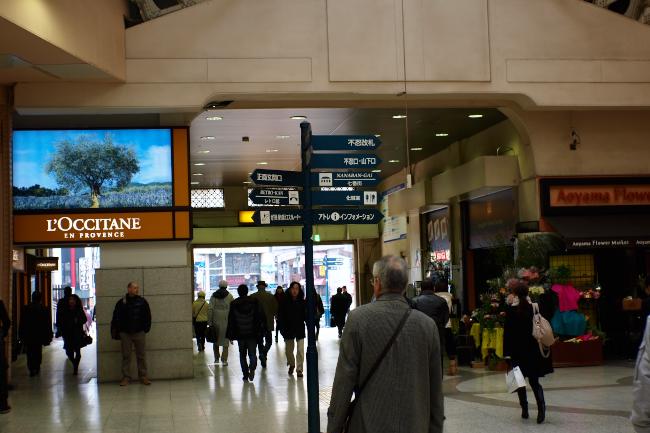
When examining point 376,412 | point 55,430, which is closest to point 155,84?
point 55,430

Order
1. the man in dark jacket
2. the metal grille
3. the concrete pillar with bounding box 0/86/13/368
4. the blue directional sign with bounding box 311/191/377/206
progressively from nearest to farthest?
the blue directional sign with bounding box 311/191/377/206
the concrete pillar with bounding box 0/86/13/368
the man in dark jacket
the metal grille

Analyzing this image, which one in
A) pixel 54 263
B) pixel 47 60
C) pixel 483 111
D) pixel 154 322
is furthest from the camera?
pixel 54 263

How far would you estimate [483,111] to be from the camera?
18188 millimetres

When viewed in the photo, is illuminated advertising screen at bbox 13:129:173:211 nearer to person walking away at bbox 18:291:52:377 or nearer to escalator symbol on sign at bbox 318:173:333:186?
person walking away at bbox 18:291:52:377

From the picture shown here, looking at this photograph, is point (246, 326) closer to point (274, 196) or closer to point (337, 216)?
point (274, 196)

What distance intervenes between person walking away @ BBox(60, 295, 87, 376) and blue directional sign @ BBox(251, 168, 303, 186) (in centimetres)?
935

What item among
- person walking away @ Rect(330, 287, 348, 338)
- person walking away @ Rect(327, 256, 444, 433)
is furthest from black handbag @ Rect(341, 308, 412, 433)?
person walking away @ Rect(330, 287, 348, 338)

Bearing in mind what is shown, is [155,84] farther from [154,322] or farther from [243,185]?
[243,185]

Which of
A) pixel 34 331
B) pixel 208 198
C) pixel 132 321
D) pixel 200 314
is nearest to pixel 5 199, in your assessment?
pixel 132 321

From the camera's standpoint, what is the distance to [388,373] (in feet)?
15.2

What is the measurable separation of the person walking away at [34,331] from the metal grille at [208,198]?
43.5 feet

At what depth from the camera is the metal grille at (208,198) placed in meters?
31.2

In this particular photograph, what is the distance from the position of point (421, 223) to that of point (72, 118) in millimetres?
12672

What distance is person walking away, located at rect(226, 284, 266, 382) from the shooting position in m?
15.3
